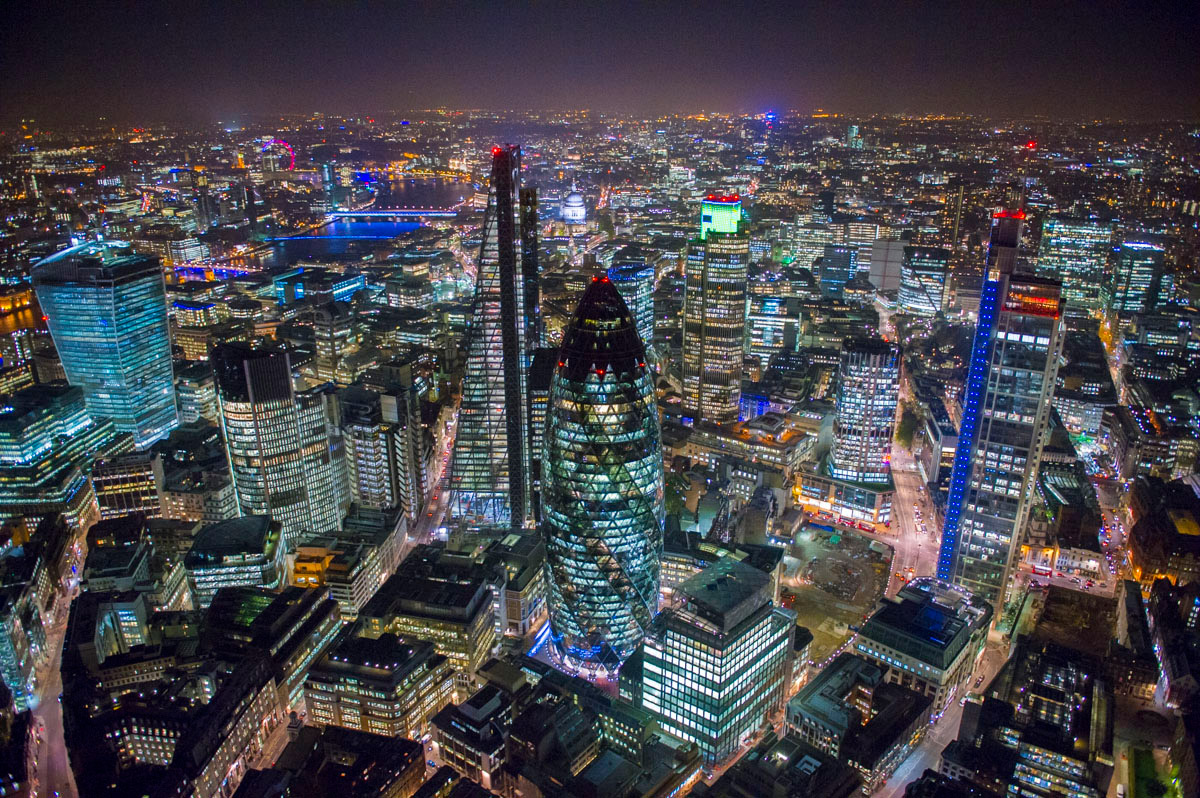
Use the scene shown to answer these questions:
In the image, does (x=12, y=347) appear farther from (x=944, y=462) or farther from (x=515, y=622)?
(x=944, y=462)

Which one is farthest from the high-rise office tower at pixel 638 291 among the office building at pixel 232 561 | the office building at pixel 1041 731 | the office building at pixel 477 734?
the office building at pixel 1041 731

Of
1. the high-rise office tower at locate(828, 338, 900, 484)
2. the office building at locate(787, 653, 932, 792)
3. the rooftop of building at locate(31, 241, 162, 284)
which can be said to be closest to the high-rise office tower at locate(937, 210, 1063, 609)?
the office building at locate(787, 653, 932, 792)

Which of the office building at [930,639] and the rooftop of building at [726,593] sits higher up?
the rooftop of building at [726,593]

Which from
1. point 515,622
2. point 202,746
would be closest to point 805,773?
point 515,622

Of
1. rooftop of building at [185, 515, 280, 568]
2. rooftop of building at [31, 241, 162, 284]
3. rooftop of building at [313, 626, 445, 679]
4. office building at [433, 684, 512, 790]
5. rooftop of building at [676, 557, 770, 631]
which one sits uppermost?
rooftop of building at [31, 241, 162, 284]

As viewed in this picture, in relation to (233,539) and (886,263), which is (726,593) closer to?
(233,539)

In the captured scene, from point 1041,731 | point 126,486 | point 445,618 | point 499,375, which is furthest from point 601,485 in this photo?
point 126,486

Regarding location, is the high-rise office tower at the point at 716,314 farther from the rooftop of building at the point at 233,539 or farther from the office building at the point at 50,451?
the office building at the point at 50,451

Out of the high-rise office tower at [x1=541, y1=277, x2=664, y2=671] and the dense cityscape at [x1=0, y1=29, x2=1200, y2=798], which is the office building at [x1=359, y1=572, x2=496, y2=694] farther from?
the high-rise office tower at [x1=541, y1=277, x2=664, y2=671]
